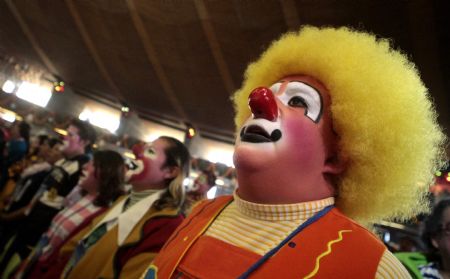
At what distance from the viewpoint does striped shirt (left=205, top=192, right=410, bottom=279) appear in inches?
35.6

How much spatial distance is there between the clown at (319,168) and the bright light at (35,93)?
37.5ft

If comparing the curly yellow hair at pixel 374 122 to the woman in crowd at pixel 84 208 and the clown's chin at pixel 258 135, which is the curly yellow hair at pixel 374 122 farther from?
the woman in crowd at pixel 84 208

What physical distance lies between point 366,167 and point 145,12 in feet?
26.1

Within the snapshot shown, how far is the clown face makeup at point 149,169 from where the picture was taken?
78.6 inches

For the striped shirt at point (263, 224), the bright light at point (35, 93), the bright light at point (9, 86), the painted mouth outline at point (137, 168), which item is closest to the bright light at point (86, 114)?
the bright light at point (35, 93)

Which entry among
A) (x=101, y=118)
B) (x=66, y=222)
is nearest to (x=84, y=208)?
(x=66, y=222)

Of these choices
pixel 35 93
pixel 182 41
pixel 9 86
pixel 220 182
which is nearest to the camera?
pixel 182 41

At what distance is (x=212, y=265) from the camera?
2.93 ft

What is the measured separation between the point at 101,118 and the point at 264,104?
12.0m

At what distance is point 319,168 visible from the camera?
1003 millimetres

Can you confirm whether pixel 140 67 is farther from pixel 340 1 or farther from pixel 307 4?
pixel 340 1

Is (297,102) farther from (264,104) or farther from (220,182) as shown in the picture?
(220,182)

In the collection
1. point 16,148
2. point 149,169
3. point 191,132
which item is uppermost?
point 191,132

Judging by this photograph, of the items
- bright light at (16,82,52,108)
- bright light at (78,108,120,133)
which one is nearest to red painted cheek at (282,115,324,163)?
bright light at (78,108,120,133)
